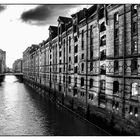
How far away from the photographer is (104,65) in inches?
666

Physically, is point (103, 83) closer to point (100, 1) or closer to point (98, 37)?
point (98, 37)

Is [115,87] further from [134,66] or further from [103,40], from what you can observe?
[103,40]

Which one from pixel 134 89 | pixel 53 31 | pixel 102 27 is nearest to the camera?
pixel 134 89

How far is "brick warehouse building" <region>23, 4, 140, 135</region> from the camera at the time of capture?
13.3 metres

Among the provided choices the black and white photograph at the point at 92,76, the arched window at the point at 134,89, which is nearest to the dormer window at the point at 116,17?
the black and white photograph at the point at 92,76

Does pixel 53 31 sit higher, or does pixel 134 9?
pixel 53 31

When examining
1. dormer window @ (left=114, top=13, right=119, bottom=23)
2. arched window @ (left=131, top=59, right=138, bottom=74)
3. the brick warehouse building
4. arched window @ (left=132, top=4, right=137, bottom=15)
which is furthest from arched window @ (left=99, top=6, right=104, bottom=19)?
arched window @ (left=131, top=59, right=138, bottom=74)

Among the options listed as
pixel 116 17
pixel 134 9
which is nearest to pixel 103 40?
pixel 116 17

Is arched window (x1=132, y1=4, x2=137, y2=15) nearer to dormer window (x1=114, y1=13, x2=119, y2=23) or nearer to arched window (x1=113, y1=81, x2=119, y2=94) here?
dormer window (x1=114, y1=13, x2=119, y2=23)

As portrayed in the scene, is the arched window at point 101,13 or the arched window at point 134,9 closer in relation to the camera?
the arched window at point 134,9

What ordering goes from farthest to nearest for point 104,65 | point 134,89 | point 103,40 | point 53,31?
point 53,31, point 103,40, point 104,65, point 134,89

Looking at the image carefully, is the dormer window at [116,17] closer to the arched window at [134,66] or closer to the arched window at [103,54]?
the arched window at [103,54]

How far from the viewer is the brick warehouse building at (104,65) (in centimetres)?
1325

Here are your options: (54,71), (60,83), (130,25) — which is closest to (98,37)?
(130,25)
